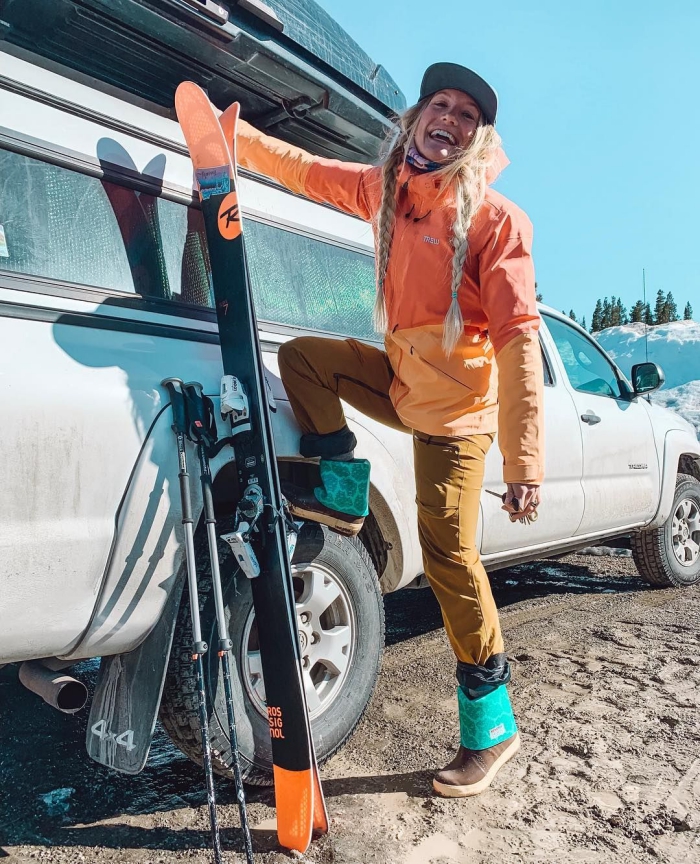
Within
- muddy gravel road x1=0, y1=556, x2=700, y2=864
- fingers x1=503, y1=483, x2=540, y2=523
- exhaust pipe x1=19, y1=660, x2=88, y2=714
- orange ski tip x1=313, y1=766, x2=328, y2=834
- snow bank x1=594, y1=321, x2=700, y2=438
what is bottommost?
muddy gravel road x1=0, y1=556, x2=700, y2=864

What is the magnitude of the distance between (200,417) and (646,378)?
11.1 ft

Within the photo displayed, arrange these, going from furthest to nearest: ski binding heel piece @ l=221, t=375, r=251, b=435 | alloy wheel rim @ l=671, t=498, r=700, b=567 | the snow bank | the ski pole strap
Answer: the snow bank < alloy wheel rim @ l=671, t=498, r=700, b=567 < ski binding heel piece @ l=221, t=375, r=251, b=435 < the ski pole strap

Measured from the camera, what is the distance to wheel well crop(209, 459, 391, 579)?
211 centimetres

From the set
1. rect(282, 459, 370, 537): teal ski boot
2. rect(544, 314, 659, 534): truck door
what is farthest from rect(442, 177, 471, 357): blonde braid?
rect(544, 314, 659, 534): truck door

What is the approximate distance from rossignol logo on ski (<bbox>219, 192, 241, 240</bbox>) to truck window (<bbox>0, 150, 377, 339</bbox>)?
121 millimetres

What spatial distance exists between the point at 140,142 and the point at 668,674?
2.89 metres

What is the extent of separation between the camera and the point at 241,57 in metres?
2.35

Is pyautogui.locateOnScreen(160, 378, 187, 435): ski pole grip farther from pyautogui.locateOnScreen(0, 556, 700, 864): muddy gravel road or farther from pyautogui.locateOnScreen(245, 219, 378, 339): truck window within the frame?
pyautogui.locateOnScreen(0, 556, 700, 864): muddy gravel road

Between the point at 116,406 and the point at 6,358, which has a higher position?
the point at 6,358

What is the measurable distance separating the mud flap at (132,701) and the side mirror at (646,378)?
3.44 metres

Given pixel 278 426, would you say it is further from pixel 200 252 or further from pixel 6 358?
pixel 6 358

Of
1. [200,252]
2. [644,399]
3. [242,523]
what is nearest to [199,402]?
[242,523]

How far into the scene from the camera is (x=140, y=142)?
6.86 ft

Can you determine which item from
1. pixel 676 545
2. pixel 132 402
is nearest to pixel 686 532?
pixel 676 545
